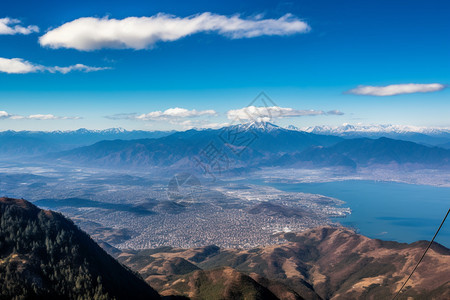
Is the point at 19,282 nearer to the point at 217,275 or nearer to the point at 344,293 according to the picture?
the point at 217,275

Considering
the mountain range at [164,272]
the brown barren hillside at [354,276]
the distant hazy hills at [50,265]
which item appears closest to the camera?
the distant hazy hills at [50,265]

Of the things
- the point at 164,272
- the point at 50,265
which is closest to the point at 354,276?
the point at 164,272

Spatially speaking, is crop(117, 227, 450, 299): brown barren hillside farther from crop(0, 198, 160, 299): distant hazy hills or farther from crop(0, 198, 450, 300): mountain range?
crop(0, 198, 160, 299): distant hazy hills

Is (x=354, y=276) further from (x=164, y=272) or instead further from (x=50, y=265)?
(x=50, y=265)

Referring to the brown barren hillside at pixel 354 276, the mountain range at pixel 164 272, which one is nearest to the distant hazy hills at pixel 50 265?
the mountain range at pixel 164 272

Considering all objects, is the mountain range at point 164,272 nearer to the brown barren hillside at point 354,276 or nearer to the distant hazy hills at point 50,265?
the distant hazy hills at point 50,265

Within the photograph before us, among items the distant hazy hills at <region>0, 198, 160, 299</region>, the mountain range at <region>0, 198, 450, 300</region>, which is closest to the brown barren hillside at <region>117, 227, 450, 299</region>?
the mountain range at <region>0, 198, 450, 300</region>

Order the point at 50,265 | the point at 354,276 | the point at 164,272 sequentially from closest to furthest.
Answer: the point at 50,265 < the point at 354,276 < the point at 164,272

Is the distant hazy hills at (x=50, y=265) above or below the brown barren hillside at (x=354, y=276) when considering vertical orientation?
above

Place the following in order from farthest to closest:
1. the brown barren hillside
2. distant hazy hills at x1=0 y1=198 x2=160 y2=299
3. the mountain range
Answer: the brown barren hillside → the mountain range → distant hazy hills at x1=0 y1=198 x2=160 y2=299
